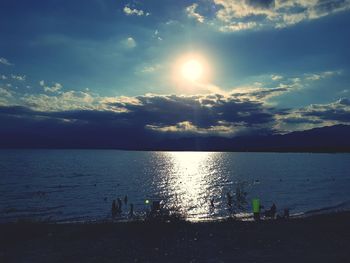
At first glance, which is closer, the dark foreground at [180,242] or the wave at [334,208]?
the dark foreground at [180,242]

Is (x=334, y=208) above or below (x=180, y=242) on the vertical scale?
below

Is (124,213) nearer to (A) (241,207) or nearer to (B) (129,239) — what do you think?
(A) (241,207)

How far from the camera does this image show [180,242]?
18938 mm

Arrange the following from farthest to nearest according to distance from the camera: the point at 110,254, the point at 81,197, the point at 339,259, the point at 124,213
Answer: the point at 81,197 < the point at 124,213 < the point at 110,254 < the point at 339,259

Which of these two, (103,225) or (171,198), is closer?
(103,225)

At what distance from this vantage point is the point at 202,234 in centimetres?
2094

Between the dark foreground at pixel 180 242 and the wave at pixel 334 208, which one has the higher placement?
the dark foreground at pixel 180 242

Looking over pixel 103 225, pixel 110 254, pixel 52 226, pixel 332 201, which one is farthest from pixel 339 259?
pixel 332 201

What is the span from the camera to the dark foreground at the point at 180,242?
634 inches

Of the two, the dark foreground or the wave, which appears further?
the wave

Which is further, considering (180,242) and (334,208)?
(334,208)

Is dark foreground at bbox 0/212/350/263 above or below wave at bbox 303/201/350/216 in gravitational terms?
above

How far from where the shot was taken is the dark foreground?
1611 centimetres

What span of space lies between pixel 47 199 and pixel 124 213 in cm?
1916
